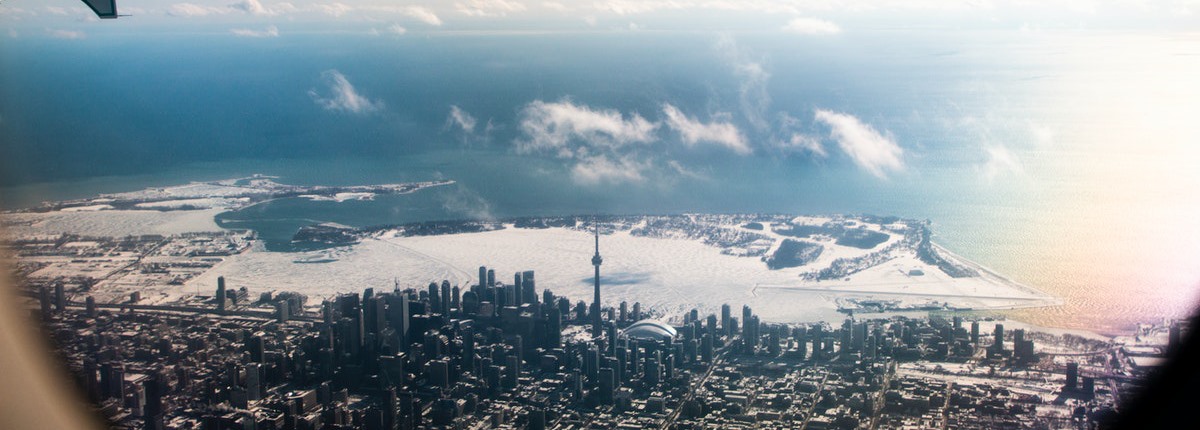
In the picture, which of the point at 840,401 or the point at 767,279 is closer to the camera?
the point at 840,401

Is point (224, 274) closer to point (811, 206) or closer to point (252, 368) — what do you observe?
point (252, 368)

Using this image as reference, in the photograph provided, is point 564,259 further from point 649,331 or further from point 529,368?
point 529,368

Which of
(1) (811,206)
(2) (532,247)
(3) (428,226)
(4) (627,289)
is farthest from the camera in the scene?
(1) (811,206)

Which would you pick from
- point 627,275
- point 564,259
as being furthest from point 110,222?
point 627,275

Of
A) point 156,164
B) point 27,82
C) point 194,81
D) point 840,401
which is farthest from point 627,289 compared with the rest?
point 194,81

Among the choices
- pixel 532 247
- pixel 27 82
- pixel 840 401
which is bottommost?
pixel 840 401

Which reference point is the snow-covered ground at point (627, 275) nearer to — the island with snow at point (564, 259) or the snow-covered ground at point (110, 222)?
the island with snow at point (564, 259)

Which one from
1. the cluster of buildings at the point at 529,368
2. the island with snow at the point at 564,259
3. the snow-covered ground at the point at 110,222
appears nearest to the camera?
the cluster of buildings at the point at 529,368

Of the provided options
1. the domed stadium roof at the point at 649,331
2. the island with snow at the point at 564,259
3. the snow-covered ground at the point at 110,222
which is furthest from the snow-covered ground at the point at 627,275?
the snow-covered ground at the point at 110,222

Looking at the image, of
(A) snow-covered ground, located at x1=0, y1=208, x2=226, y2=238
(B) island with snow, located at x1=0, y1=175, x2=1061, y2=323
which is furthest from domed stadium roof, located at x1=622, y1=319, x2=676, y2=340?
(A) snow-covered ground, located at x1=0, y1=208, x2=226, y2=238
